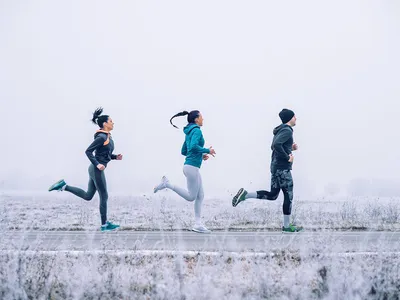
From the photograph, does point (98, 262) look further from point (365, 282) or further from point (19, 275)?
point (365, 282)

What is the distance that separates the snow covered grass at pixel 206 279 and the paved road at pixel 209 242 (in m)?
0.20

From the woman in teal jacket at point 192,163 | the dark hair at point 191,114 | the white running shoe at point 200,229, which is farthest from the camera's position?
the white running shoe at point 200,229

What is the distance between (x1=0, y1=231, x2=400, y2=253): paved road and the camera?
5.18 meters

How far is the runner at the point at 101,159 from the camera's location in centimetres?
938

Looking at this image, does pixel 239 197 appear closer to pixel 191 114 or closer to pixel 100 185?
pixel 191 114

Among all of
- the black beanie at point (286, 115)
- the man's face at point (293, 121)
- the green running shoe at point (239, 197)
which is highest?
the black beanie at point (286, 115)

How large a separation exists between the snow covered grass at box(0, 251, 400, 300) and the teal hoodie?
13.3 ft

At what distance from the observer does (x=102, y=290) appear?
15.0 feet

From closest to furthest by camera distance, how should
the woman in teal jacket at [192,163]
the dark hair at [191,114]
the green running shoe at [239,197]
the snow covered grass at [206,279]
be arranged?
1. the snow covered grass at [206,279]
2. the woman in teal jacket at [192,163]
3. the dark hair at [191,114]
4. the green running shoe at [239,197]

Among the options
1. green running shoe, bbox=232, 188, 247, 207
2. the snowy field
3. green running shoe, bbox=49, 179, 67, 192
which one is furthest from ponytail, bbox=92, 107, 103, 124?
the snowy field

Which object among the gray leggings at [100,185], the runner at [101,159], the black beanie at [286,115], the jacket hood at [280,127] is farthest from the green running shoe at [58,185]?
the black beanie at [286,115]

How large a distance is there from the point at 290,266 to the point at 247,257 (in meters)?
0.53

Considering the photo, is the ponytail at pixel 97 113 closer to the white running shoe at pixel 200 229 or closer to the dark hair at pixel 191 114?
the dark hair at pixel 191 114

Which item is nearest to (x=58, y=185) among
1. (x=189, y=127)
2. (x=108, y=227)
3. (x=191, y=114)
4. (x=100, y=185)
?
(x=100, y=185)
